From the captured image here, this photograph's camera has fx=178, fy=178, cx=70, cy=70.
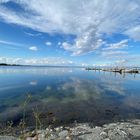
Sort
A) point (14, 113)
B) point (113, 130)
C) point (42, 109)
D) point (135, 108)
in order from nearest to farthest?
point (113, 130)
point (14, 113)
point (42, 109)
point (135, 108)

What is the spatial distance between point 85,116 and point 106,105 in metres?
4.51

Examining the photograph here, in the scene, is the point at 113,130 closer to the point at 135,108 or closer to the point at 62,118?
the point at 62,118

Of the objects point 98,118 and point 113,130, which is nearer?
point 113,130

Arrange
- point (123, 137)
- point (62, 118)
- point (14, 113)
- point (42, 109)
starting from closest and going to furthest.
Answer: point (123, 137), point (62, 118), point (14, 113), point (42, 109)

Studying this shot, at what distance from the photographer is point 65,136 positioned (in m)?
8.70

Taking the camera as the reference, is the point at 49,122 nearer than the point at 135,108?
Yes

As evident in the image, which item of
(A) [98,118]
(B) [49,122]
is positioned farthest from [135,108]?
(B) [49,122]

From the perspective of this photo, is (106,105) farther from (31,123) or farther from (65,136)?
(65,136)

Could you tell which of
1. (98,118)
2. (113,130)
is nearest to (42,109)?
(98,118)

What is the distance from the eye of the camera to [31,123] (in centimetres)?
1173

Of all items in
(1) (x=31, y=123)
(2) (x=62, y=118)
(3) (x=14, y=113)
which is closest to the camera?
(1) (x=31, y=123)

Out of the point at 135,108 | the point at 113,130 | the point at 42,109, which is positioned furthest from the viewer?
the point at 135,108

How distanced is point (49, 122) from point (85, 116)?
3.15 meters

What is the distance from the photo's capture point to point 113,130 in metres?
9.45
